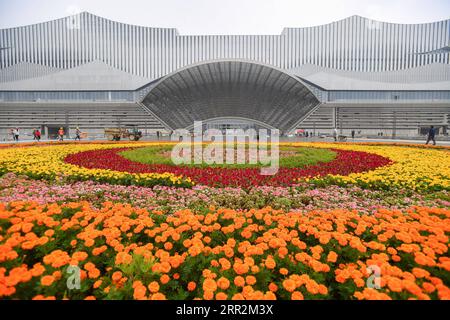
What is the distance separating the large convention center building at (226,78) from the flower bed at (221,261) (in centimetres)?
4593

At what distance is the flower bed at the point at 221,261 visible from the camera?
2.19 m

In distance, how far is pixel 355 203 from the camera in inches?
237

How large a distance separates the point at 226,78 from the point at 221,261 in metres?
52.1

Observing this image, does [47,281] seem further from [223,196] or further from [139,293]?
[223,196]

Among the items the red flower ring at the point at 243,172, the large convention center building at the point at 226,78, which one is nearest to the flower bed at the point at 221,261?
the red flower ring at the point at 243,172

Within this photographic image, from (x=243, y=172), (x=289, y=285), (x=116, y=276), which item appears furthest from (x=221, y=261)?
(x=243, y=172)

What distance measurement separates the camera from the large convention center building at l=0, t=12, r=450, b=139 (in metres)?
54.7

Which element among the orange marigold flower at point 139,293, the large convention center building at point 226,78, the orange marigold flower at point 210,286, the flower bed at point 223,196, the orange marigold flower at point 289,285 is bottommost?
Result: the flower bed at point 223,196

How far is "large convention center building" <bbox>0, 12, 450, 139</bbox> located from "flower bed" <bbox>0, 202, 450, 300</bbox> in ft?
151

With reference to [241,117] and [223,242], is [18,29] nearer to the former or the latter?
[241,117]

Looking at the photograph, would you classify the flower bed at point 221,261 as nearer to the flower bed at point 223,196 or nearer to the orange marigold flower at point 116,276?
the orange marigold flower at point 116,276

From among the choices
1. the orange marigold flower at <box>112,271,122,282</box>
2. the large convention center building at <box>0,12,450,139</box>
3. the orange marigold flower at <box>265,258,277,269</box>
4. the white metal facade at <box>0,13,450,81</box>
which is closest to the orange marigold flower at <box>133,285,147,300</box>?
the orange marigold flower at <box>112,271,122,282</box>
